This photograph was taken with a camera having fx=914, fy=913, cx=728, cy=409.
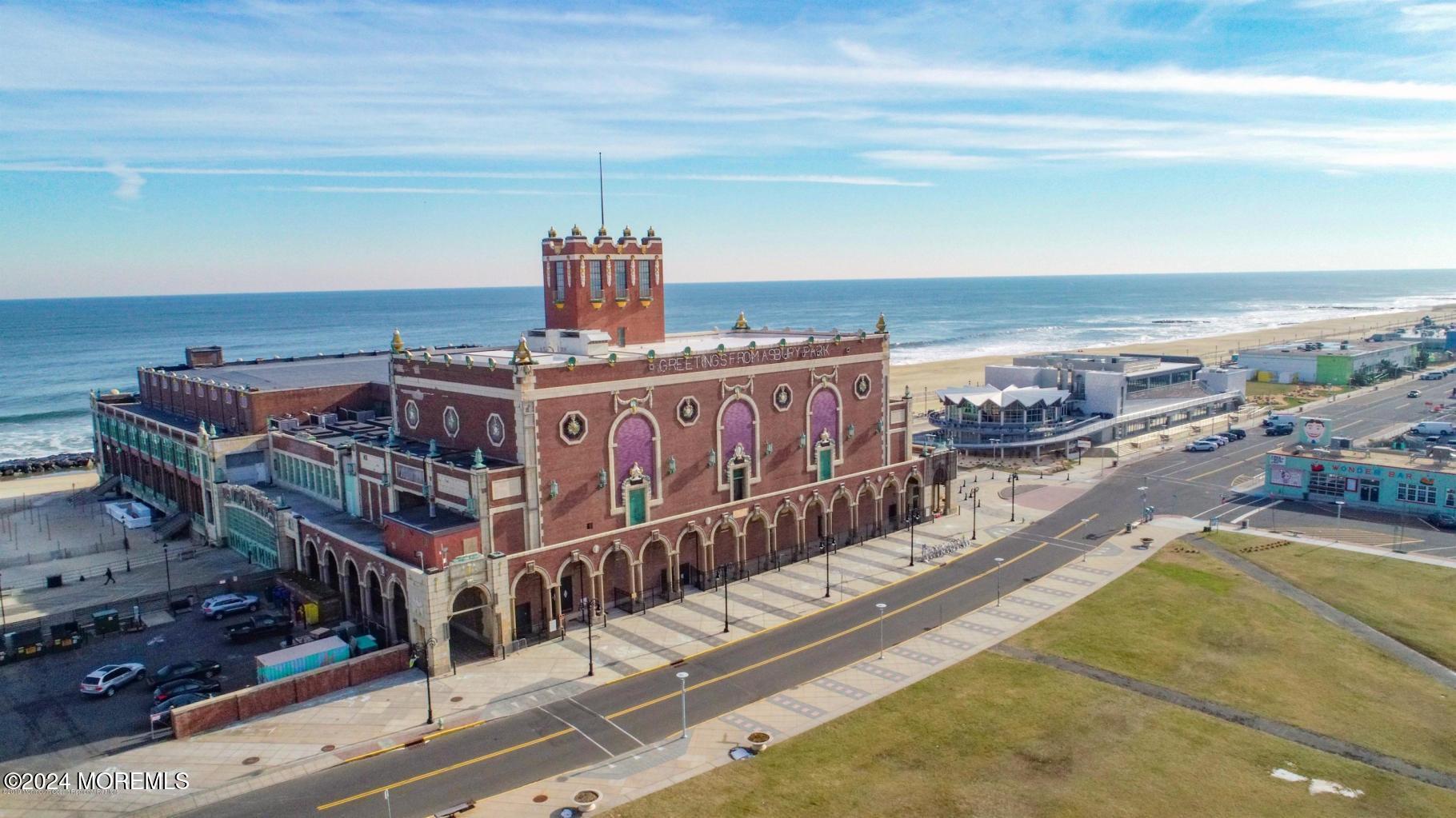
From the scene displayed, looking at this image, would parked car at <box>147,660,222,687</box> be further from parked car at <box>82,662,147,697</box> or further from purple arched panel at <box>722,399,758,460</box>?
purple arched panel at <box>722,399,758,460</box>

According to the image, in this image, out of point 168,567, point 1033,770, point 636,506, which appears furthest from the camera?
point 168,567

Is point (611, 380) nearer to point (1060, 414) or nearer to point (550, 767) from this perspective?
point (550, 767)

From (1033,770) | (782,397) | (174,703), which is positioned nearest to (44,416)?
(174,703)

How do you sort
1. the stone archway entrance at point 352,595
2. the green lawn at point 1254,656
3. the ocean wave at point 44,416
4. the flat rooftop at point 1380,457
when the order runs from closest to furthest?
the green lawn at point 1254,656 → the stone archway entrance at point 352,595 → the flat rooftop at point 1380,457 → the ocean wave at point 44,416

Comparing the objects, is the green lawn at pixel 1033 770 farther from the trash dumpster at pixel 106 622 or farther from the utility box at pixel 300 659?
the trash dumpster at pixel 106 622

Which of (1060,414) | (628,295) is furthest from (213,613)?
(1060,414)

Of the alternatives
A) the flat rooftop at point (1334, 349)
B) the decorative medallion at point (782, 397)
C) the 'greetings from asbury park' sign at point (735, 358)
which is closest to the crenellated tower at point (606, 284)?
the 'greetings from asbury park' sign at point (735, 358)

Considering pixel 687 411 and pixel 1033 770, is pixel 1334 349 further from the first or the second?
pixel 1033 770
